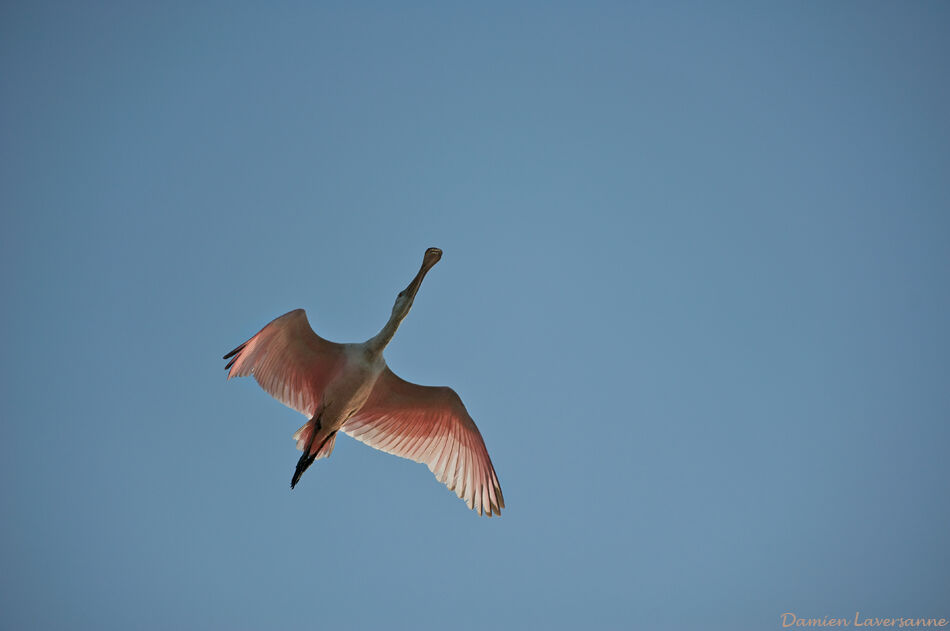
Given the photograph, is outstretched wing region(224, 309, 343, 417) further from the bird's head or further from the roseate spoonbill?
the bird's head

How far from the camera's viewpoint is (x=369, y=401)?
10.9 m

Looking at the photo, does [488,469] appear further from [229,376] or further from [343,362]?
[229,376]

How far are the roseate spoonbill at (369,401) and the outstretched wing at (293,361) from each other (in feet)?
0.04

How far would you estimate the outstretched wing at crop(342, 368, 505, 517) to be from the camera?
10945mm

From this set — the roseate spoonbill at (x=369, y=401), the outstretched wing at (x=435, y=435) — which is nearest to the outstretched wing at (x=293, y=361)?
the roseate spoonbill at (x=369, y=401)

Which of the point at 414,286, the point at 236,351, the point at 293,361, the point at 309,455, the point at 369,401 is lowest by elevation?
the point at 309,455

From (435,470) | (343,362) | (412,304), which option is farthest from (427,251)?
(435,470)

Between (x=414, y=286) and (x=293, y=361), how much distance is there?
1784 millimetres

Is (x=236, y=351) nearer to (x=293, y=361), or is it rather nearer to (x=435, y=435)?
(x=293, y=361)

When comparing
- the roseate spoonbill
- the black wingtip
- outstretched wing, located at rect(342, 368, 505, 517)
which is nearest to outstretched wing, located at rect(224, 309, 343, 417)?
the roseate spoonbill

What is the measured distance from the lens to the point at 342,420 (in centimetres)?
994

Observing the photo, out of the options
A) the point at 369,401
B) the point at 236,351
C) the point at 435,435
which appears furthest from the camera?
the point at 435,435

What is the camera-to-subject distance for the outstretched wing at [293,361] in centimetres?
972

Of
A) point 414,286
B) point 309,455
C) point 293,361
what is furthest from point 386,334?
point 309,455
